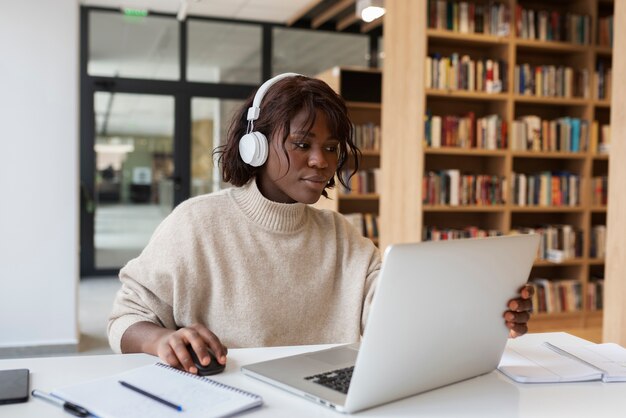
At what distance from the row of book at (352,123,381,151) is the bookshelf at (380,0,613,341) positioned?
0.53 m

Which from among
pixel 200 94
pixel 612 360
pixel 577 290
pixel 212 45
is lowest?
pixel 577 290

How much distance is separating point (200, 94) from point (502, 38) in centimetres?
369

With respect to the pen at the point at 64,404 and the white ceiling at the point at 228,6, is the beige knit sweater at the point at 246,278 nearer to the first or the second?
the pen at the point at 64,404

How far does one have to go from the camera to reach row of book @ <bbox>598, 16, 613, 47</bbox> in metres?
4.76

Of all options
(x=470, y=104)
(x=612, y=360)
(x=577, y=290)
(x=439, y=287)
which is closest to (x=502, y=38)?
(x=470, y=104)

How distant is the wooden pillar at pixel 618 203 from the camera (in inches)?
93.4

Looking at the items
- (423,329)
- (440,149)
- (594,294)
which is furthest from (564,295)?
(423,329)

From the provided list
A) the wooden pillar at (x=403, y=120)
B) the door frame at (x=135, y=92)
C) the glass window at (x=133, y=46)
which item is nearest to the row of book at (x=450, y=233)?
the wooden pillar at (x=403, y=120)

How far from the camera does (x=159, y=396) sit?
95 centimetres

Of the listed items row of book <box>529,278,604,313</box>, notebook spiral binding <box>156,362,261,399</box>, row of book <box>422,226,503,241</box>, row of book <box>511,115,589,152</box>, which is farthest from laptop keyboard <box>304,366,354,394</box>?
row of book <box>529,278,604,313</box>

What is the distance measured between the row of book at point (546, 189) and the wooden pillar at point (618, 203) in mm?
2114

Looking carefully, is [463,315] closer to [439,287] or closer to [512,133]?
[439,287]

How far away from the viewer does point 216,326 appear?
4.73 feet

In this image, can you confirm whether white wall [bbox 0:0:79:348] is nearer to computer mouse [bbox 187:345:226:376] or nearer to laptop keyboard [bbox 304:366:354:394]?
computer mouse [bbox 187:345:226:376]
